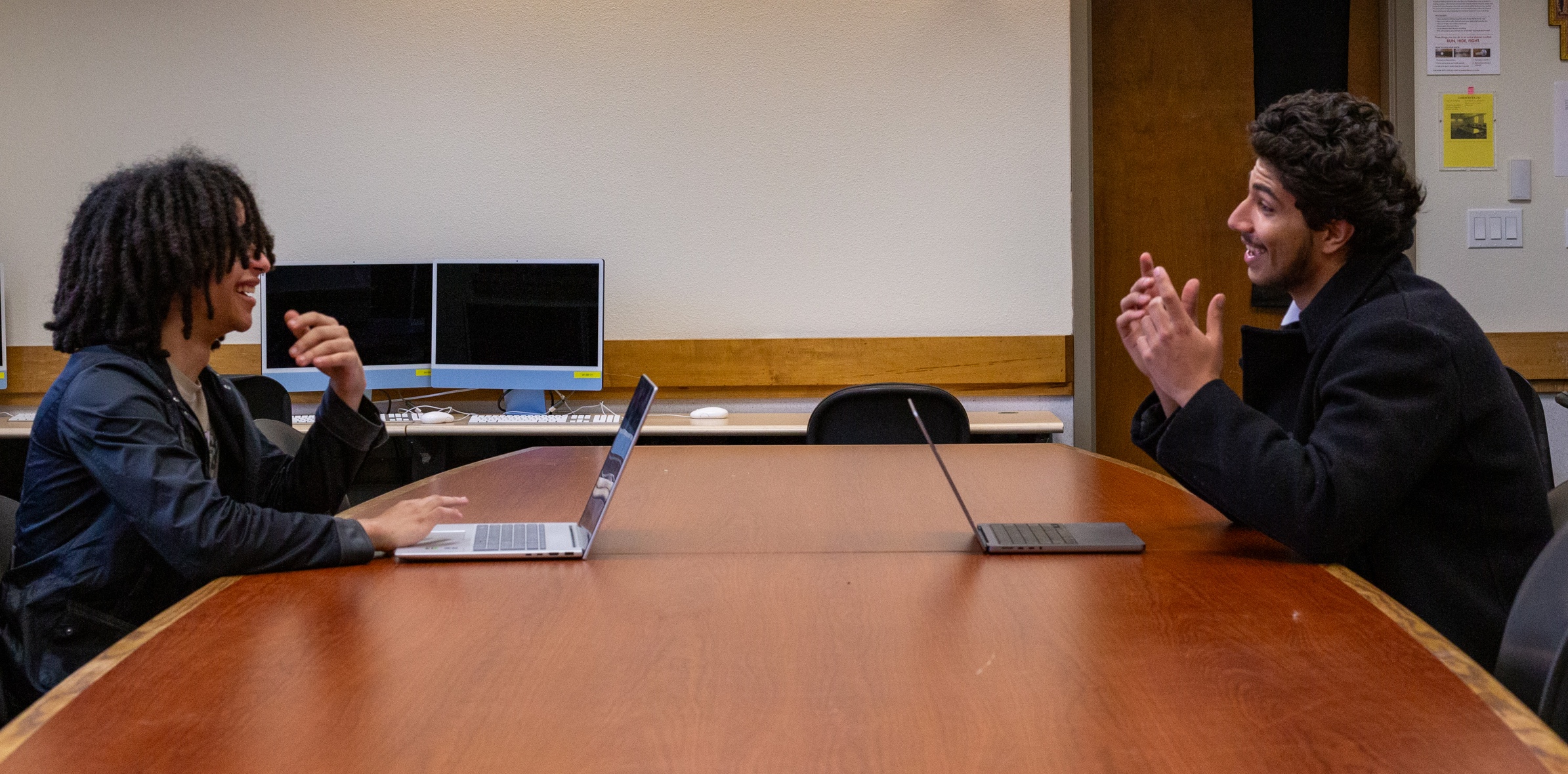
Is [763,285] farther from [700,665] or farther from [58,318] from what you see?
[700,665]

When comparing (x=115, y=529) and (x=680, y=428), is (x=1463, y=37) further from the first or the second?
(x=115, y=529)

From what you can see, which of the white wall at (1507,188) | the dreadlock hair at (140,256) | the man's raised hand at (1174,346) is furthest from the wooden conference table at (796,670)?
the white wall at (1507,188)

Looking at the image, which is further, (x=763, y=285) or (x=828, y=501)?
(x=763, y=285)

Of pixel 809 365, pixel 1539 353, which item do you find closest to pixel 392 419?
pixel 809 365

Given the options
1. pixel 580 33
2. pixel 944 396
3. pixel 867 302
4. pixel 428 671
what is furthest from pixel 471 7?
pixel 428 671

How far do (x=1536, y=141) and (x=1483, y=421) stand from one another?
321 centimetres

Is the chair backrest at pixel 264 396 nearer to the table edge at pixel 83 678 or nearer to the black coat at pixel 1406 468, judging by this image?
the table edge at pixel 83 678

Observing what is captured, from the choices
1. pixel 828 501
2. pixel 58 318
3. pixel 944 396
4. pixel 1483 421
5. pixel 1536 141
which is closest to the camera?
pixel 1483 421

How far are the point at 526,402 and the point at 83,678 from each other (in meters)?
2.91

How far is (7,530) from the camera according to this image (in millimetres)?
1415

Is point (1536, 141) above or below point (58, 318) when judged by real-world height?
above

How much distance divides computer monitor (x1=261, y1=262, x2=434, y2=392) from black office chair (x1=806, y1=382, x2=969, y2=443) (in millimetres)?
1614

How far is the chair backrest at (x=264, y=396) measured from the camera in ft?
10.6

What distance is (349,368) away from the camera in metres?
1.58
